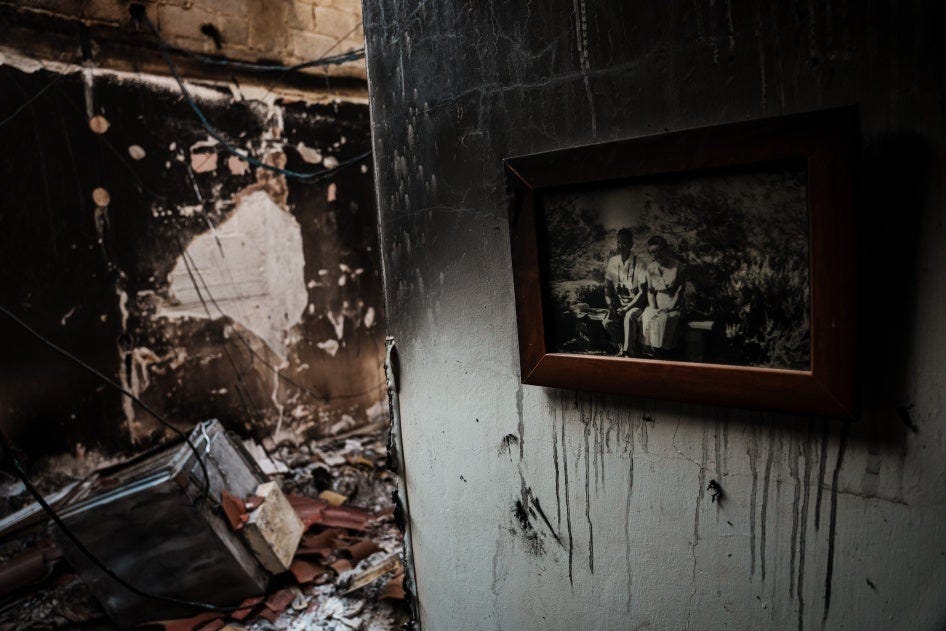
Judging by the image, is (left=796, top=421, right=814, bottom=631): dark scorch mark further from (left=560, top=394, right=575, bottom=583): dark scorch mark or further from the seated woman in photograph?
(left=560, top=394, right=575, bottom=583): dark scorch mark

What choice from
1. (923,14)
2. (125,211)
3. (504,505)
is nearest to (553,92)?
(923,14)

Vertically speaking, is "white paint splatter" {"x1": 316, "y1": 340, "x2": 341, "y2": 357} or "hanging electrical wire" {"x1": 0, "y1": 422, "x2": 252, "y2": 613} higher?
"white paint splatter" {"x1": 316, "y1": 340, "x2": 341, "y2": 357}

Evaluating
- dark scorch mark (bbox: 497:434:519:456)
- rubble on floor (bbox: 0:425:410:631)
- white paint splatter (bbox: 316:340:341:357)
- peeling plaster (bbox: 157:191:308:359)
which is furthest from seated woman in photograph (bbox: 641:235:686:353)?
white paint splatter (bbox: 316:340:341:357)

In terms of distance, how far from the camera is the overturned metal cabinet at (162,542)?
2.48 m

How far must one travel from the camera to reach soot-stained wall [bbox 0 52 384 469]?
3273 mm

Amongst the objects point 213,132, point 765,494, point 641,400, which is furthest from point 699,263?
point 213,132

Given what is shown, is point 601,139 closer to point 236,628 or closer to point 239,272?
point 236,628

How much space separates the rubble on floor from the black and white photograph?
5.82ft

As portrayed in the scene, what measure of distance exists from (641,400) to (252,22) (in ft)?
13.4

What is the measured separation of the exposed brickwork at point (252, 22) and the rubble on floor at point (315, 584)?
288 cm

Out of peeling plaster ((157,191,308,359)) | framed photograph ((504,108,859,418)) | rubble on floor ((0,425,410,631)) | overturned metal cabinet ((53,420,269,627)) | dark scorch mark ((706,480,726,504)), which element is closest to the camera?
framed photograph ((504,108,859,418))

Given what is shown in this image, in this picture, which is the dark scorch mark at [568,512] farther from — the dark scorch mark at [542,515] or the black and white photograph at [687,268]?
the black and white photograph at [687,268]

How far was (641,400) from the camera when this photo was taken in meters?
1.12

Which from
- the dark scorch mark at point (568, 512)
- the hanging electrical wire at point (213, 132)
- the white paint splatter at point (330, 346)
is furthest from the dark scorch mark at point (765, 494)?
the white paint splatter at point (330, 346)
